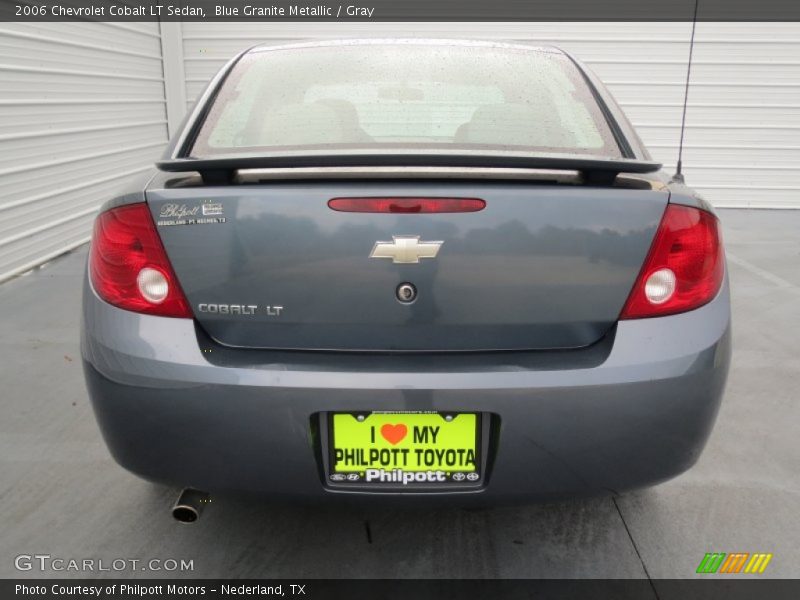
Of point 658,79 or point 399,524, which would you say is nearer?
point 399,524

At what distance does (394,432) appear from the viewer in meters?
1.51

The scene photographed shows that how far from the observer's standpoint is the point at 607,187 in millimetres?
1557

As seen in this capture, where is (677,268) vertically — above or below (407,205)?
below

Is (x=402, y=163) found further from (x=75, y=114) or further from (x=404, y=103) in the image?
(x=75, y=114)

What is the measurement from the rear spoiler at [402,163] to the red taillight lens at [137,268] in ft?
0.51

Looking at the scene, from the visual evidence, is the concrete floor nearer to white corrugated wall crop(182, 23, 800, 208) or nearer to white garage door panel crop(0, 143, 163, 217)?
white garage door panel crop(0, 143, 163, 217)

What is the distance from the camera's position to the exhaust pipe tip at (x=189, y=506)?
1731 millimetres

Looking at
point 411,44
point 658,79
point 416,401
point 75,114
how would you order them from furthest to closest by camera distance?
point 658,79 < point 75,114 < point 411,44 < point 416,401

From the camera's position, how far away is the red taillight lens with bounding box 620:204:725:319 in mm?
1548

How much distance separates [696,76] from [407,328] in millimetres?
8556

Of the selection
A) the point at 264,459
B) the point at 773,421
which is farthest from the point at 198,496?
the point at 773,421

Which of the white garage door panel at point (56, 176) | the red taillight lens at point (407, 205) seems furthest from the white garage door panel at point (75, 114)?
the red taillight lens at point (407, 205)
